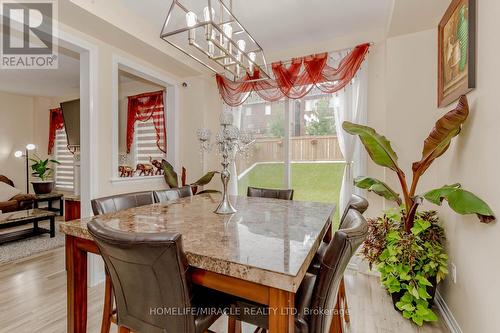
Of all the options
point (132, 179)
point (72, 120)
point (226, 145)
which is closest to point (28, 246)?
point (132, 179)

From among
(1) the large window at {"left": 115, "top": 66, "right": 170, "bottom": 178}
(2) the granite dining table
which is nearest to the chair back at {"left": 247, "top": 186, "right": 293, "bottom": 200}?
(2) the granite dining table

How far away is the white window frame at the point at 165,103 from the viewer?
292 centimetres

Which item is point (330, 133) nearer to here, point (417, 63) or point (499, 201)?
point (417, 63)

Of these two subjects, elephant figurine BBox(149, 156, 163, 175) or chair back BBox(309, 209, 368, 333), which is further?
elephant figurine BBox(149, 156, 163, 175)

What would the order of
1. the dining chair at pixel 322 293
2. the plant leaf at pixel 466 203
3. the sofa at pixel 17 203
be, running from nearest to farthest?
1. the dining chair at pixel 322 293
2. the plant leaf at pixel 466 203
3. the sofa at pixel 17 203

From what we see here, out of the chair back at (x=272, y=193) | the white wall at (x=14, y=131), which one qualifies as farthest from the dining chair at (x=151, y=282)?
the white wall at (x=14, y=131)

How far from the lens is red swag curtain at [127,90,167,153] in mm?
4312

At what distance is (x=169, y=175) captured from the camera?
11.8 ft

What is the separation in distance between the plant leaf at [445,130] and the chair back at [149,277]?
6.39ft

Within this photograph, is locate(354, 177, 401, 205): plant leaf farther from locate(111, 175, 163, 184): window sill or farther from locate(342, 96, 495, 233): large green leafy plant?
locate(111, 175, 163, 184): window sill

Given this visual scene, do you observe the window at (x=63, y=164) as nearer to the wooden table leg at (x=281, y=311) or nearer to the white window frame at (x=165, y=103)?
the white window frame at (x=165, y=103)

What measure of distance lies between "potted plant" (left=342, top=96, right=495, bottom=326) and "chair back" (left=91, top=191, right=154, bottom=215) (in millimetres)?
1902

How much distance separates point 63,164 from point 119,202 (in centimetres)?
516

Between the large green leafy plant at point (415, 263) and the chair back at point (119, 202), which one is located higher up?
the chair back at point (119, 202)
